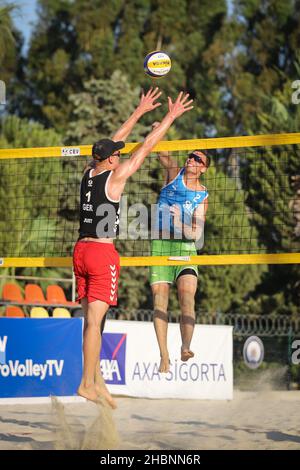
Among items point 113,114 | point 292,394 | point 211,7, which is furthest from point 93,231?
point 211,7

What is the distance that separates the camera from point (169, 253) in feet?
32.1

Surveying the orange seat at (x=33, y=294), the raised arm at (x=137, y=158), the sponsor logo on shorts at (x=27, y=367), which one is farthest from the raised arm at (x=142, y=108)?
the orange seat at (x=33, y=294)

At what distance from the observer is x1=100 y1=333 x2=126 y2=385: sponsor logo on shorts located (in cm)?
1631

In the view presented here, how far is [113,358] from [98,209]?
333 inches

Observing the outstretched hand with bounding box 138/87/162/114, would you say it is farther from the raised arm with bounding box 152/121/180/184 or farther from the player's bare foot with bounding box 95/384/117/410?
the player's bare foot with bounding box 95/384/117/410

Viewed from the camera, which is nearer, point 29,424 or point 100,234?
point 100,234

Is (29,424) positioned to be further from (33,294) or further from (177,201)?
(33,294)

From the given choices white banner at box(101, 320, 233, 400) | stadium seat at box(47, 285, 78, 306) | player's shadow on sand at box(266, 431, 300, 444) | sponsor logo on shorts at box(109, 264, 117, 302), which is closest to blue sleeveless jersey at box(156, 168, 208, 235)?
sponsor logo on shorts at box(109, 264, 117, 302)

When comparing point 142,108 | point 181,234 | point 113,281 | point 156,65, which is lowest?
point 113,281

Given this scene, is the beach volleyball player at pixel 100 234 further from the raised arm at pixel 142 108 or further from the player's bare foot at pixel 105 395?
the raised arm at pixel 142 108

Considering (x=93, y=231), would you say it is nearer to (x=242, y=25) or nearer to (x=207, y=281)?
(x=207, y=281)

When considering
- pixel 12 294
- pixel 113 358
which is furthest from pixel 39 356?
pixel 12 294
